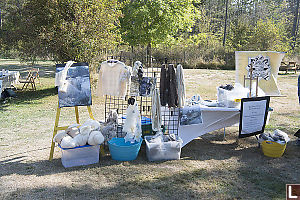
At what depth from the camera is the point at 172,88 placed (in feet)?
13.2

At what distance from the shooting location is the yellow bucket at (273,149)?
4.16 metres

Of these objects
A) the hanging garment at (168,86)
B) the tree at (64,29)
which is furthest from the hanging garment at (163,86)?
the tree at (64,29)

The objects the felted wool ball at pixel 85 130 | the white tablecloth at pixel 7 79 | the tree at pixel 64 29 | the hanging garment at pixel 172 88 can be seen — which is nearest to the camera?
the felted wool ball at pixel 85 130

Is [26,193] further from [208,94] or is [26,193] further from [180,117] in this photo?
[208,94]

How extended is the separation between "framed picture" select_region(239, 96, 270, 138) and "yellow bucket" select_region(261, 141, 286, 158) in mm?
386

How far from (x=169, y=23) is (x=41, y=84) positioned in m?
8.11

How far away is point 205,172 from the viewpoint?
12.3 feet

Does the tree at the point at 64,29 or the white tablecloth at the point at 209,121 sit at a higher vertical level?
the tree at the point at 64,29

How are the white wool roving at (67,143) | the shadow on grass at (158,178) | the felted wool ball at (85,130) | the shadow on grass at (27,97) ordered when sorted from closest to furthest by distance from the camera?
the shadow on grass at (158,178) → the white wool roving at (67,143) → the felted wool ball at (85,130) → the shadow on grass at (27,97)

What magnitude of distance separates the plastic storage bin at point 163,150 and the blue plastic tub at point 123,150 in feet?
0.66

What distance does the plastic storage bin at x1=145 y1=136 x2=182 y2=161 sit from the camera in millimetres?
4008

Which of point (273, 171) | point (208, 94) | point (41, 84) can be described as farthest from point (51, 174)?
point (41, 84)

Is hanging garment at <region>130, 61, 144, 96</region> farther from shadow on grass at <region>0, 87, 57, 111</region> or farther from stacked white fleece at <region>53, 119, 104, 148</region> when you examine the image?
shadow on grass at <region>0, 87, 57, 111</region>

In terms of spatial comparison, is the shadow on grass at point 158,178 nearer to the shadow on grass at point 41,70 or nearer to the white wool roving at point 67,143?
the white wool roving at point 67,143
